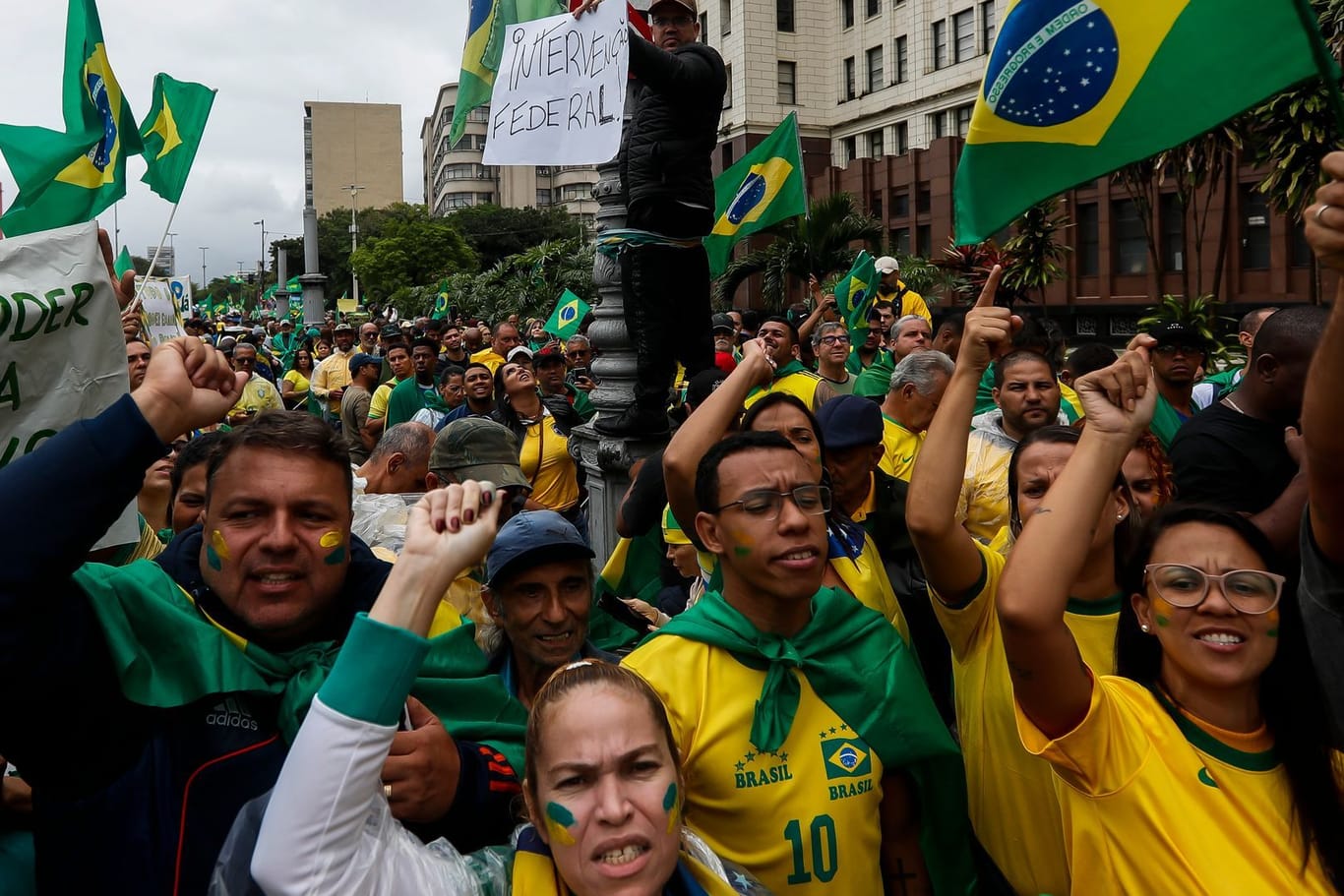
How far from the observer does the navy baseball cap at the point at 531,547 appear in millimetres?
2932

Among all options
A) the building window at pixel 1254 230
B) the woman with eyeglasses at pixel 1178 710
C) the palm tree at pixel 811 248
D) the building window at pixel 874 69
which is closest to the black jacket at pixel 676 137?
the woman with eyeglasses at pixel 1178 710

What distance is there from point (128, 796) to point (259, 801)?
0.27 m

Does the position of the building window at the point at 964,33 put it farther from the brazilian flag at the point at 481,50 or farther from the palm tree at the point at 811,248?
the brazilian flag at the point at 481,50

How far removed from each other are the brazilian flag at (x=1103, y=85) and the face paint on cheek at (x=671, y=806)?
1908 millimetres

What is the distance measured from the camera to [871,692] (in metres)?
2.70

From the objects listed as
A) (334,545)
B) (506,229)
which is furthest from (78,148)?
(506,229)

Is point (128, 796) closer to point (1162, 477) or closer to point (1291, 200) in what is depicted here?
point (1162, 477)

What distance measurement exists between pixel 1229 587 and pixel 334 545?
183 cm

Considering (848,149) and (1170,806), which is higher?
(848,149)

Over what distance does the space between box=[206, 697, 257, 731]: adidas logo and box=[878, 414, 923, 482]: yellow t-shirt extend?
138 inches

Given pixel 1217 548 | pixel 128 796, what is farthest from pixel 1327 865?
pixel 128 796

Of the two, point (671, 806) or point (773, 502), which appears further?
point (773, 502)

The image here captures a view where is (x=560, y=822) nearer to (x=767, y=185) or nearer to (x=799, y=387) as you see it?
(x=799, y=387)

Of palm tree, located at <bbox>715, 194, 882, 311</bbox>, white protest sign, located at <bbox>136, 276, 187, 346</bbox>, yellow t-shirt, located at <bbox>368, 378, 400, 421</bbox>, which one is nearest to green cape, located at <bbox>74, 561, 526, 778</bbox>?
white protest sign, located at <bbox>136, 276, 187, 346</bbox>
